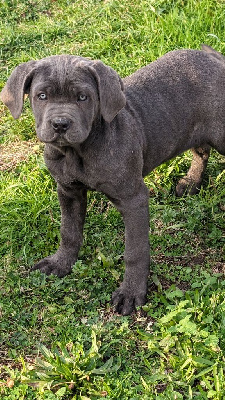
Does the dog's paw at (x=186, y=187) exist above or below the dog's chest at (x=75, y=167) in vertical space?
below

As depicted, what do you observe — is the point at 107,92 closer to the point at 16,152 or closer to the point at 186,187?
the point at 186,187

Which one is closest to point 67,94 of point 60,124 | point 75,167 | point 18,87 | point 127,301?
point 60,124

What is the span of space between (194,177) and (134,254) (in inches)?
59.0

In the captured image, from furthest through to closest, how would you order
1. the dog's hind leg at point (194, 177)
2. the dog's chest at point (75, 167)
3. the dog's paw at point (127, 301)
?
1. the dog's hind leg at point (194, 177)
2. the dog's paw at point (127, 301)
3. the dog's chest at point (75, 167)

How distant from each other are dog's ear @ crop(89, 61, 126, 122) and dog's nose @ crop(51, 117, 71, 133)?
1.03 ft

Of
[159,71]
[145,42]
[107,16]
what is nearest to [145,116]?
[159,71]

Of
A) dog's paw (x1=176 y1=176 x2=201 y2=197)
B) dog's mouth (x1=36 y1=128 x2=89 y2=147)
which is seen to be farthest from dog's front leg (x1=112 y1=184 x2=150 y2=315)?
dog's paw (x1=176 y1=176 x2=201 y2=197)

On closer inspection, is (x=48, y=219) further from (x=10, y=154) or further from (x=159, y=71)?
(x=159, y=71)

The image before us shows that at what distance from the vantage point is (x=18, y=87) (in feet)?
13.4

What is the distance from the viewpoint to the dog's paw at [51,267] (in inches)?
199

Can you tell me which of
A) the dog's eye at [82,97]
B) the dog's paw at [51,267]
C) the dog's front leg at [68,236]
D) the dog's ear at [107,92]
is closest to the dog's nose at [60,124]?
the dog's eye at [82,97]

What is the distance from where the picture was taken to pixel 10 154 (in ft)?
20.8

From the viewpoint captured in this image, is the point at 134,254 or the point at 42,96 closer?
the point at 42,96

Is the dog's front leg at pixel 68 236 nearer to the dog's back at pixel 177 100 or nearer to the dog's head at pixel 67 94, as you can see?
the dog's back at pixel 177 100
